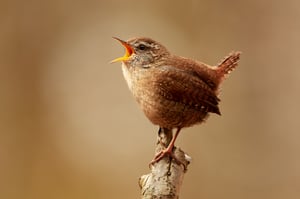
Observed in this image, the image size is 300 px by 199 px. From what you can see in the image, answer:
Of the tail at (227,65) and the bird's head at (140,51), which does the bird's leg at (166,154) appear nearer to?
the bird's head at (140,51)

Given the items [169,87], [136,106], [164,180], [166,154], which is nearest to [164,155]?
[166,154]

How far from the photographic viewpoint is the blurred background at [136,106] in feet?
22.4

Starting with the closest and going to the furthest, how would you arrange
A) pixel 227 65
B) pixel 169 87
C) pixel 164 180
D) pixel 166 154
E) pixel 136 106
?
pixel 164 180, pixel 166 154, pixel 169 87, pixel 227 65, pixel 136 106

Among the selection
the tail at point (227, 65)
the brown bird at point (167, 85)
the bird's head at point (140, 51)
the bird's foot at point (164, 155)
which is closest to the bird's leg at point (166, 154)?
the bird's foot at point (164, 155)

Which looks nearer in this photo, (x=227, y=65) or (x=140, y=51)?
(x=140, y=51)

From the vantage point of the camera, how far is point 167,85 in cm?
287

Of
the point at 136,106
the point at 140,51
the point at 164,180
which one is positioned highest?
the point at 136,106

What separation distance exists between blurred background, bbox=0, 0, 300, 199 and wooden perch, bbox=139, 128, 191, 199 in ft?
14.7

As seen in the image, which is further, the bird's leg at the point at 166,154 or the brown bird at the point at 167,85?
the brown bird at the point at 167,85

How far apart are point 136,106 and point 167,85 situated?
3.79m

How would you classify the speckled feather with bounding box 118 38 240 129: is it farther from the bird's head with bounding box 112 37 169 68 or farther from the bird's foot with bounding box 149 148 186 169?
the bird's foot with bounding box 149 148 186 169

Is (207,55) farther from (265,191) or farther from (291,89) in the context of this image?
(265,191)

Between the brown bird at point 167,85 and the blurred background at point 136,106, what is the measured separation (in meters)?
3.73

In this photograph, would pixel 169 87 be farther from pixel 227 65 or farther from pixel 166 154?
pixel 166 154
